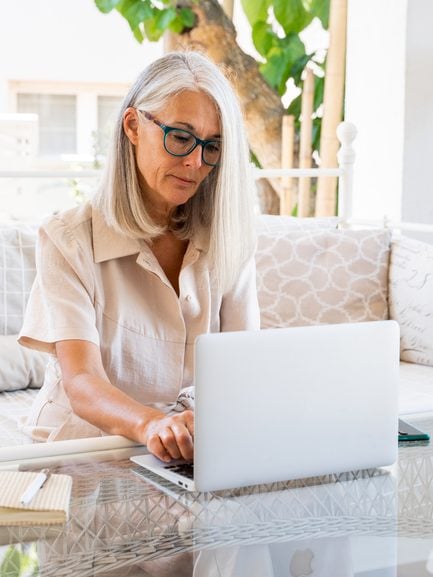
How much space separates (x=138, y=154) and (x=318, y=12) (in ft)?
10.2

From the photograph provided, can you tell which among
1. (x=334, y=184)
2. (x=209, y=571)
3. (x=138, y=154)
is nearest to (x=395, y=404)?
(x=209, y=571)

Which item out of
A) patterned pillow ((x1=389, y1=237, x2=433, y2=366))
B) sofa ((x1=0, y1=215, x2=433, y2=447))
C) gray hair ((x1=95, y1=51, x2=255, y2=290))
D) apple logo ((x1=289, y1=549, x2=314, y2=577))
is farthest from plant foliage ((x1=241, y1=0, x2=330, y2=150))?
apple logo ((x1=289, y1=549, x2=314, y2=577))

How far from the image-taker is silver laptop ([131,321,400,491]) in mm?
1024

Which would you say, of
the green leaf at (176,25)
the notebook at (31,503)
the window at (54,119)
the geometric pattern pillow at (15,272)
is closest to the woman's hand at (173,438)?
the notebook at (31,503)

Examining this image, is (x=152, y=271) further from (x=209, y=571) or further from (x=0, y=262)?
(x=0, y=262)

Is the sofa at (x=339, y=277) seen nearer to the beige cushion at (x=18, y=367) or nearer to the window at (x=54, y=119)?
the beige cushion at (x=18, y=367)

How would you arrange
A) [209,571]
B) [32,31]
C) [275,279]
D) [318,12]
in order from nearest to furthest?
[209,571], [275,279], [318,12], [32,31]

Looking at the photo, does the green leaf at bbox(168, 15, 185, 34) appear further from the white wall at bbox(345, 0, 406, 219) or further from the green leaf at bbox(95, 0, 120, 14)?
the white wall at bbox(345, 0, 406, 219)

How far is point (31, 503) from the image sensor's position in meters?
0.99

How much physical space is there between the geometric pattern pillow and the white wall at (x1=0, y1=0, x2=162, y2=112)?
4.02 metres

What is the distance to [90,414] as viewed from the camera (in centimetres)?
136

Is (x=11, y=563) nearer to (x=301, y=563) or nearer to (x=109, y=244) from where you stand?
(x=301, y=563)

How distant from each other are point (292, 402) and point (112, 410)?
327mm

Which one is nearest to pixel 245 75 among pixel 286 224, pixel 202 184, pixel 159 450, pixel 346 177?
pixel 346 177
